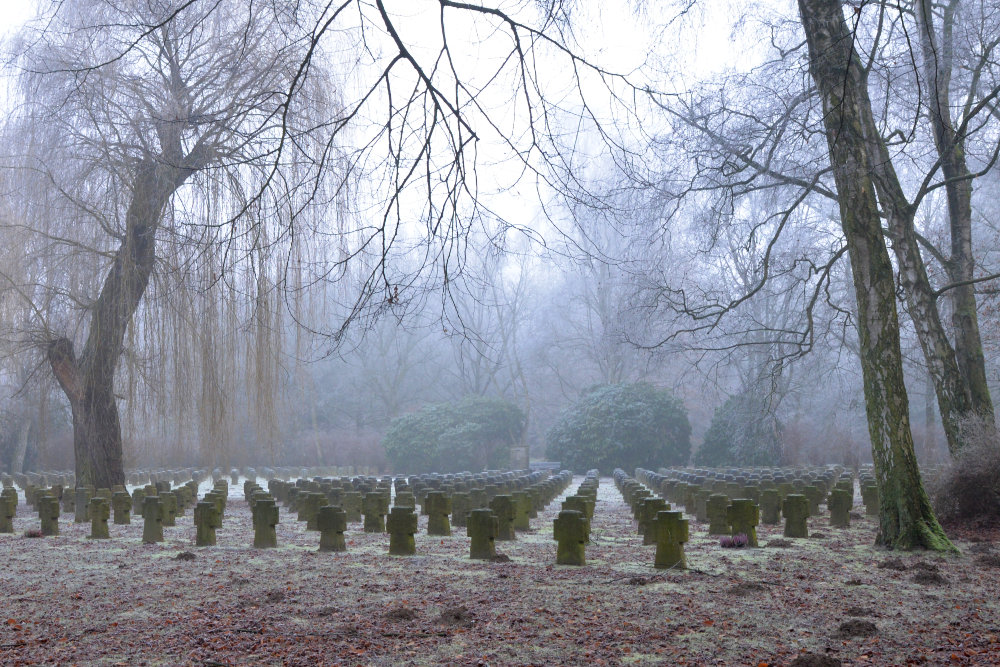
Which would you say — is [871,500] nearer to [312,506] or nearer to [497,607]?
[312,506]

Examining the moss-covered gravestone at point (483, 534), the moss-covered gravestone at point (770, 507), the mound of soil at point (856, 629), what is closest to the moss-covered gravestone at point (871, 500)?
the moss-covered gravestone at point (770, 507)

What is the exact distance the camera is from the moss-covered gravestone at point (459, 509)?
412 inches

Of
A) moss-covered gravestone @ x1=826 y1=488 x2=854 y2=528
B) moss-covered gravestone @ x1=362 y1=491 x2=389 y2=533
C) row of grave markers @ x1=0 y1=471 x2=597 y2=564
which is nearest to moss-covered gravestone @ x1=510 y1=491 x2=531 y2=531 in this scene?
row of grave markers @ x1=0 y1=471 x2=597 y2=564

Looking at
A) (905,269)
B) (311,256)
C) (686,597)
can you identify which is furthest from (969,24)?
(686,597)

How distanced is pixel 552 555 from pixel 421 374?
36181 mm

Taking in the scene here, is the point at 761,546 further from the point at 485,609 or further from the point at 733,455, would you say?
the point at 733,455

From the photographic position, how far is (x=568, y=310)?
43.4 metres

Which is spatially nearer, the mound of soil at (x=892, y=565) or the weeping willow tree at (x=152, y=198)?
the mound of soil at (x=892, y=565)

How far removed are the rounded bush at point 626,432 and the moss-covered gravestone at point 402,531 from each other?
19422 mm

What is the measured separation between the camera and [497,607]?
519 cm

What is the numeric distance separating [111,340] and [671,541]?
26.9 ft

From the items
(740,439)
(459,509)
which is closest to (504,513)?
(459,509)

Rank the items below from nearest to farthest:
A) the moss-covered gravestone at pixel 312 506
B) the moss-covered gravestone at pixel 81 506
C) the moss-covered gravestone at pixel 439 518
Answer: the moss-covered gravestone at pixel 439 518 < the moss-covered gravestone at pixel 312 506 < the moss-covered gravestone at pixel 81 506

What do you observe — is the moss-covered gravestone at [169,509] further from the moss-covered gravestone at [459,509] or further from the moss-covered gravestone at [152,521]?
the moss-covered gravestone at [459,509]
